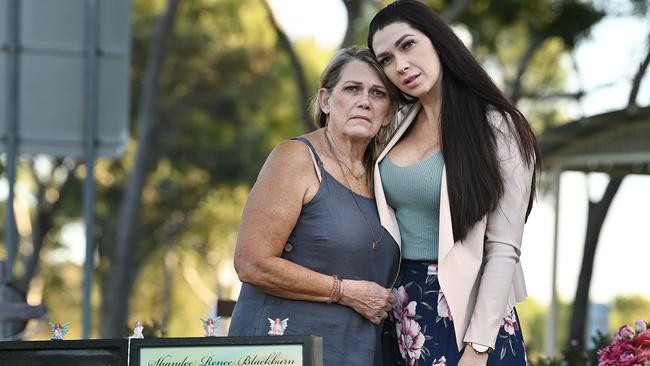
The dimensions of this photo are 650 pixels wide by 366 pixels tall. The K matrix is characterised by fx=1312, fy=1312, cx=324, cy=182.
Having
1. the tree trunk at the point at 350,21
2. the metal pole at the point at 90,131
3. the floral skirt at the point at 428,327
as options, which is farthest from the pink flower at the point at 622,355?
the tree trunk at the point at 350,21

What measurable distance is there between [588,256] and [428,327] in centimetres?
1175

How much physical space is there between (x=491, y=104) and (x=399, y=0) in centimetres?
51

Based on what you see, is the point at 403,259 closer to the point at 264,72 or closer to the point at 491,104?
the point at 491,104

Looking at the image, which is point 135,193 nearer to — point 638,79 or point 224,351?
point 638,79

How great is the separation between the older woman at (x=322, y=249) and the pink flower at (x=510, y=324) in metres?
0.41

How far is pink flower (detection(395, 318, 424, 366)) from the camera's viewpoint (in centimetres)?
464

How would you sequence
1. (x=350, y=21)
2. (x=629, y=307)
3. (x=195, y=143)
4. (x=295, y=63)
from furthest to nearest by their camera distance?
1. (x=629, y=307)
2. (x=195, y=143)
3. (x=295, y=63)
4. (x=350, y=21)

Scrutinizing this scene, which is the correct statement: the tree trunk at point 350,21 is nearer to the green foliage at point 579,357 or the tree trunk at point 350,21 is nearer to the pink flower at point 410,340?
the green foliage at point 579,357

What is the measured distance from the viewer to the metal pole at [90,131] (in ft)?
30.4

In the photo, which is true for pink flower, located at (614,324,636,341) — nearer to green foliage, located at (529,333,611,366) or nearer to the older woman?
the older woman

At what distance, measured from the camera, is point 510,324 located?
4637mm

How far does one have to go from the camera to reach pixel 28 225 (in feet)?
105

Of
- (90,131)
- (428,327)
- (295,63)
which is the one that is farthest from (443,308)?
(295,63)

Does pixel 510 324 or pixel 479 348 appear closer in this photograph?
pixel 479 348
